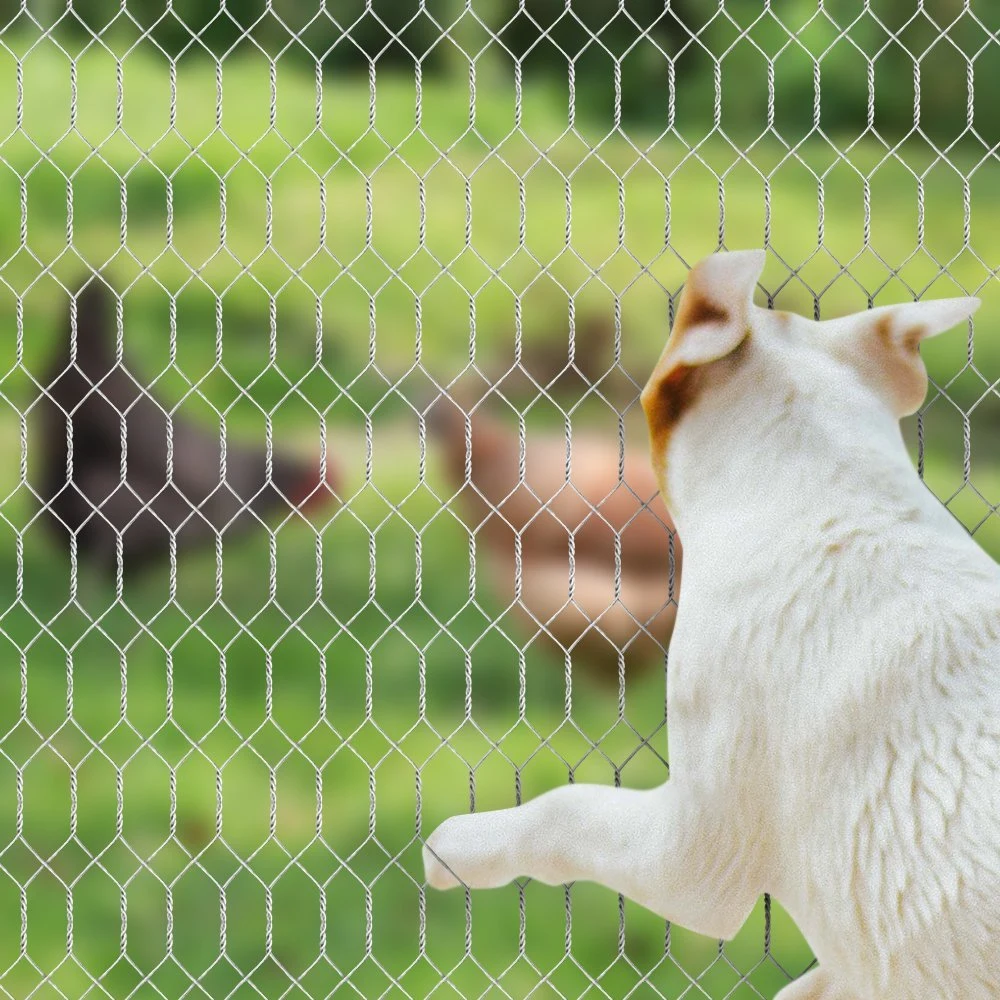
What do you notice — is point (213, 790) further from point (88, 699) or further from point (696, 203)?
point (696, 203)

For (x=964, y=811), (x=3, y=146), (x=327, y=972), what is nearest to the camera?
(x=964, y=811)

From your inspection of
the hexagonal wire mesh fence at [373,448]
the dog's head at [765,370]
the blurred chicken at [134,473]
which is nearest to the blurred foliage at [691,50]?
the hexagonal wire mesh fence at [373,448]

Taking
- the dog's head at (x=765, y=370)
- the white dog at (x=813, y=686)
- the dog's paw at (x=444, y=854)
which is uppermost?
the dog's head at (x=765, y=370)

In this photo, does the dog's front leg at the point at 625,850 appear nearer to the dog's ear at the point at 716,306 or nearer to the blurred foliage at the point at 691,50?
the dog's ear at the point at 716,306

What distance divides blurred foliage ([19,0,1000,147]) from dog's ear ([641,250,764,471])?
621 millimetres

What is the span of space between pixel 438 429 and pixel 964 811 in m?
0.59

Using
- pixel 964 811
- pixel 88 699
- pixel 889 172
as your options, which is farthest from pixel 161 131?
pixel 964 811

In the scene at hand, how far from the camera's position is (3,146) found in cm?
114

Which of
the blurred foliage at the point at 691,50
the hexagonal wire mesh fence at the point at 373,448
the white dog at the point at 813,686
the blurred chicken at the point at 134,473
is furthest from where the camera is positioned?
the blurred foliage at the point at 691,50

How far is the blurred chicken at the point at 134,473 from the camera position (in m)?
0.94

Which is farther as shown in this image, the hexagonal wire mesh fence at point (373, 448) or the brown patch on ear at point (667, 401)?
the hexagonal wire mesh fence at point (373, 448)

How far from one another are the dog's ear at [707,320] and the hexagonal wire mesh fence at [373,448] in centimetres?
16

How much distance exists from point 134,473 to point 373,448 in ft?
0.54

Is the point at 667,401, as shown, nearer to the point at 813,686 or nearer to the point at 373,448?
the point at 813,686
